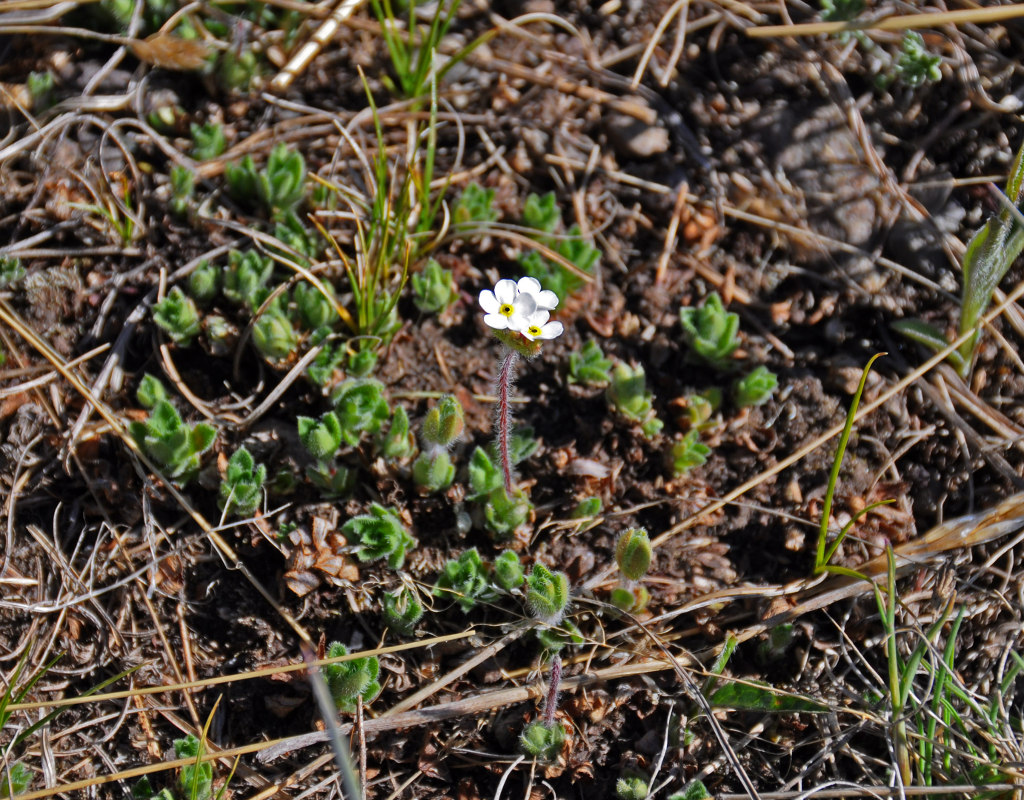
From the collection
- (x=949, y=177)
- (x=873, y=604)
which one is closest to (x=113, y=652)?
(x=873, y=604)

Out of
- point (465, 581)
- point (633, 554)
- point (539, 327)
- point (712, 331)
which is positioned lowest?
point (465, 581)

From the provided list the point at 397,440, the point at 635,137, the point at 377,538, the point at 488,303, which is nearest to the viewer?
the point at 488,303

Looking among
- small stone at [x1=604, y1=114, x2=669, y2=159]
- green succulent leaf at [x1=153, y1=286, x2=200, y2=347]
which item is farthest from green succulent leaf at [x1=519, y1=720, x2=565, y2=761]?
small stone at [x1=604, y1=114, x2=669, y2=159]

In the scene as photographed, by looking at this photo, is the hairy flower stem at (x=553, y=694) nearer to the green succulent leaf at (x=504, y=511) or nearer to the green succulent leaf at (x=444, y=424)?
the green succulent leaf at (x=504, y=511)

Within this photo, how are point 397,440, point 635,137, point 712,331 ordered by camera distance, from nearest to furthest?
point 397,440, point 712,331, point 635,137

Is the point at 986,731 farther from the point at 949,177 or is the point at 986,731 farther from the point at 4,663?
the point at 4,663

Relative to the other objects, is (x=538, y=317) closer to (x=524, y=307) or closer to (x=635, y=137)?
(x=524, y=307)

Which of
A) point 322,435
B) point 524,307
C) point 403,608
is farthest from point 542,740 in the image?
point 524,307

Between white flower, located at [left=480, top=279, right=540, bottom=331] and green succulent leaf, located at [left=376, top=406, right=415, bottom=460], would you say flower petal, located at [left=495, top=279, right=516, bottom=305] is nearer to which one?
white flower, located at [left=480, top=279, right=540, bottom=331]
